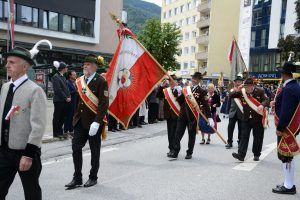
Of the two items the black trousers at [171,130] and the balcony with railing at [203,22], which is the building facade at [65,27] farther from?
the balcony with railing at [203,22]

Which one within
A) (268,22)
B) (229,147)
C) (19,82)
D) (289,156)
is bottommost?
(229,147)

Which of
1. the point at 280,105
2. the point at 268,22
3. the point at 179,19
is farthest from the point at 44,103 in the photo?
the point at 179,19

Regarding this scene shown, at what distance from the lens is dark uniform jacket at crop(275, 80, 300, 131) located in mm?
5824

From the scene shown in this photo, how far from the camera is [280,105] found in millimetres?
6156

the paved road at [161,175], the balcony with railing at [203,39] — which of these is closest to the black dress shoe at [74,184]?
the paved road at [161,175]

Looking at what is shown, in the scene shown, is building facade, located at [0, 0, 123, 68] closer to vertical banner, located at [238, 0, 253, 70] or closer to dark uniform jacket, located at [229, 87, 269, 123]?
dark uniform jacket, located at [229, 87, 269, 123]

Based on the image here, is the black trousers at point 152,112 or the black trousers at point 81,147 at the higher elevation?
the black trousers at point 81,147

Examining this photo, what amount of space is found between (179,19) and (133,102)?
6838 centimetres

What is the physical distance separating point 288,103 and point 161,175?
249cm

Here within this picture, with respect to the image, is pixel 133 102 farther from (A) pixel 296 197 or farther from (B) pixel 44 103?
(B) pixel 44 103

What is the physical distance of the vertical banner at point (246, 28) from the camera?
182ft

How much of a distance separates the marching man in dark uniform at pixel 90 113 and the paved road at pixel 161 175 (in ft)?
1.02

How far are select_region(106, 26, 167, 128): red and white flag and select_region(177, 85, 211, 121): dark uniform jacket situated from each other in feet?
2.48

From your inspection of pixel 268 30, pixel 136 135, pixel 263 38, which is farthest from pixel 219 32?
pixel 136 135
